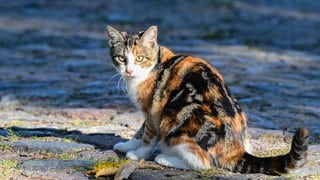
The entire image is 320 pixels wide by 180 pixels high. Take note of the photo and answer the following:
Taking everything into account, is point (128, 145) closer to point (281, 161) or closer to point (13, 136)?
point (13, 136)

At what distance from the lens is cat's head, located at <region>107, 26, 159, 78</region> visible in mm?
4961

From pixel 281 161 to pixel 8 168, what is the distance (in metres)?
1.60

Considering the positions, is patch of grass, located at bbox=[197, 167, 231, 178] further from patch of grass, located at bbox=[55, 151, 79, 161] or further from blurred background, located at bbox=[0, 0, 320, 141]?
blurred background, located at bbox=[0, 0, 320, 141]

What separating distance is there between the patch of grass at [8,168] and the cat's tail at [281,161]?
130 centimetres

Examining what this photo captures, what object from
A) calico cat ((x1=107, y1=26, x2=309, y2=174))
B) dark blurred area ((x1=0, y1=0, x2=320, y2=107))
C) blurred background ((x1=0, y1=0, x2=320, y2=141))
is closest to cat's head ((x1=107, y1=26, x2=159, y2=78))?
calico cat ((x1=107, y1=26, x2=309, y2=174))

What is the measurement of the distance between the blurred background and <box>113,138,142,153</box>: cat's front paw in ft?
3.72

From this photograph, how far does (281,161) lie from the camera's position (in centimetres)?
429

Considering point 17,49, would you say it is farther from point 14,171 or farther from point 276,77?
point 14,171

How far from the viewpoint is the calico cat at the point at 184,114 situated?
4438 mm

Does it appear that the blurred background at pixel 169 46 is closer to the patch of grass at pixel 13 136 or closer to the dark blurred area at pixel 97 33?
the dark blurred area at pixel 97 33

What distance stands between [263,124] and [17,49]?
461cm

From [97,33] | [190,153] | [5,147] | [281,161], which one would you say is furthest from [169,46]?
[281,161]

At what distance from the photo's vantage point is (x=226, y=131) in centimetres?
449

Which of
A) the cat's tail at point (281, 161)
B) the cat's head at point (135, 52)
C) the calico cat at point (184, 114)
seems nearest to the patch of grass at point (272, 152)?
the calico cat at point (184, 114)
